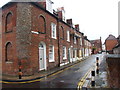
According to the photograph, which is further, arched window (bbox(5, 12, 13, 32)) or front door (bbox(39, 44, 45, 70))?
front door (bbox(39, 44, 45, 70))

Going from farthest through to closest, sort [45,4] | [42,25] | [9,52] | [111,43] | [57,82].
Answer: [111,43] → [45,4] → [42,25] → [9,52] → [57,82]

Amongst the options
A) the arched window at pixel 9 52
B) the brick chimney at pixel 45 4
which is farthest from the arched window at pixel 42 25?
the arched window at pixel 9 52

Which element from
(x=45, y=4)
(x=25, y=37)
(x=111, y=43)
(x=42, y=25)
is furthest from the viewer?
(x=111, y=43)

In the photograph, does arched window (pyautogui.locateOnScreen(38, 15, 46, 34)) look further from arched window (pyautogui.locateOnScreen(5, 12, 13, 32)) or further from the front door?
arched window (pyautogui.locateOnScreen(5, 12, 13, 32))

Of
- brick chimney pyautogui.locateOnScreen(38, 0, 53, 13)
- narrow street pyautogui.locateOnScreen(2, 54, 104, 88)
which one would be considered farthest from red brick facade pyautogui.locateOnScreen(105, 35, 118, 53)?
narrow street pyautogui.locateOnScreen(2, 54, 104, 88)

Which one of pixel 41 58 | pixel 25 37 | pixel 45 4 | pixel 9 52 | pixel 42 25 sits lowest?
pixel 41 58

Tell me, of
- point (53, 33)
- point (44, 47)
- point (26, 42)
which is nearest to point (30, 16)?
point (26, 42)

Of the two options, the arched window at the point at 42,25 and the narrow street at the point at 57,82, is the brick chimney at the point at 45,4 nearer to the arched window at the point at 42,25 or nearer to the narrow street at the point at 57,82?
the arched window at the point at 42,25

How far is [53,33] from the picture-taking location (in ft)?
45.5

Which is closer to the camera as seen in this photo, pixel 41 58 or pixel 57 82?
pixel 57 82

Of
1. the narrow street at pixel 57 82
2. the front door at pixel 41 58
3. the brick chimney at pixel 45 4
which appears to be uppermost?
the brick chimney at pixel 45 4

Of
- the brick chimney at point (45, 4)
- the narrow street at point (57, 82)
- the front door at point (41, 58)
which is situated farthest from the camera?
the brick chimney at point (45, 4)

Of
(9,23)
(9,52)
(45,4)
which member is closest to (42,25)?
(45,4)

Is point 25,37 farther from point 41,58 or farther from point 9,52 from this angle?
point 41,58
